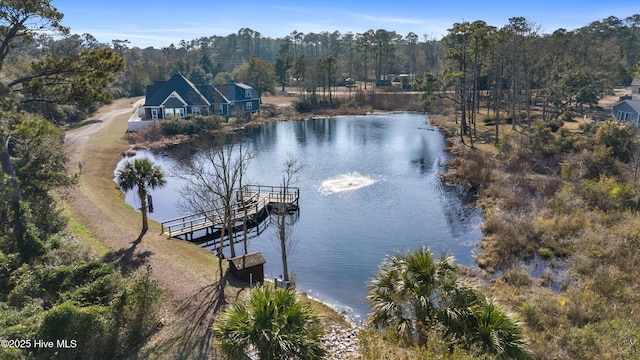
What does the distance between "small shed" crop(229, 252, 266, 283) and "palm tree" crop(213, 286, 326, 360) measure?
9.49 meters

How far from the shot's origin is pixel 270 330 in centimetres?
892

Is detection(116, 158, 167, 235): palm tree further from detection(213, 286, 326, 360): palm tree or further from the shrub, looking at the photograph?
the shrub

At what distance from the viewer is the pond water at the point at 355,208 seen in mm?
22562

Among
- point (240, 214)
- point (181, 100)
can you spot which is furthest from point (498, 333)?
point (181, 100)

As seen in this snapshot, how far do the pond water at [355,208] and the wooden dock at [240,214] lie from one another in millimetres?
1457

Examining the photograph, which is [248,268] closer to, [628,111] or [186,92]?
[628,111]

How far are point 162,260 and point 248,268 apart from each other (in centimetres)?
473

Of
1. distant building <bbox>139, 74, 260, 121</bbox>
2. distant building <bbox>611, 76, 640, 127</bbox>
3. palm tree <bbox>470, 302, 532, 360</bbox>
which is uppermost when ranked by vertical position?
distant building <bbox>139, 74, 260, 121</bbox>

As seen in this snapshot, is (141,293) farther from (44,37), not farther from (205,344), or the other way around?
(44,37)

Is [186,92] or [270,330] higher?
[186,92]

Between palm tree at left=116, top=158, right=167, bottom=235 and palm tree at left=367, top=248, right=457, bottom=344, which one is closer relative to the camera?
palm tree at left=367, top=248, right=457, bottom=344

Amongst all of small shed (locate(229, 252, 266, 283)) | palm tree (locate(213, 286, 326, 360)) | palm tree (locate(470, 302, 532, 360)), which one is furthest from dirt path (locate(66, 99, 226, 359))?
palm tree (locate(470, 302, 532, 360))

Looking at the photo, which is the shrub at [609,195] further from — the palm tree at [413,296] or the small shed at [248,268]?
the small shed at [248,268]

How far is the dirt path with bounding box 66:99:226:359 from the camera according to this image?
14.3m
